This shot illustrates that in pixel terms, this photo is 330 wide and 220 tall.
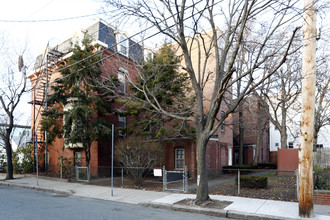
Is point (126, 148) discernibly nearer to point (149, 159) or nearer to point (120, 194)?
point (149, 159)

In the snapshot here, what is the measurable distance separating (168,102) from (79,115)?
5.74 metres

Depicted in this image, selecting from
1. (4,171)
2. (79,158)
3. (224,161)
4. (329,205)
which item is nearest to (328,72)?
(224,161)

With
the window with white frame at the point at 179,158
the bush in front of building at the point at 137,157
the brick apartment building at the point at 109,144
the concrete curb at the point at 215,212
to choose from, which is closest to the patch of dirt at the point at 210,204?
the concrete curb at the point at 215,212

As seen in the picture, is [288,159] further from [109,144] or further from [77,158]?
[77,158]

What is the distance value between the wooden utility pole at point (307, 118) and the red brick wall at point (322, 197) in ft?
6.53

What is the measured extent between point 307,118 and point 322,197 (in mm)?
3409

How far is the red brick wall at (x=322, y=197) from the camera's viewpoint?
29.8 feet

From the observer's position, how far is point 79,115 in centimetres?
1661

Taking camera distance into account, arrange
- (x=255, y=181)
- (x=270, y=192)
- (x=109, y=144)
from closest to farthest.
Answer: (x=270, y=192) → (x=255, y=181) → (x=109, y=144)

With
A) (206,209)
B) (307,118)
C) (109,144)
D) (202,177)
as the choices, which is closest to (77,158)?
(109,144)

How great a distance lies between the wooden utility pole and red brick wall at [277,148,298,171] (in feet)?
33.6

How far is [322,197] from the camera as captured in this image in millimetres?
9180

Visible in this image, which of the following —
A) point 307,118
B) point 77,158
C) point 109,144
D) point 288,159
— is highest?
point 307,118

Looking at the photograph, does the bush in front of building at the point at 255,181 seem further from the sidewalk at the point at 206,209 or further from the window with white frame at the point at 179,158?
the window with white frame at the point at 179,158
